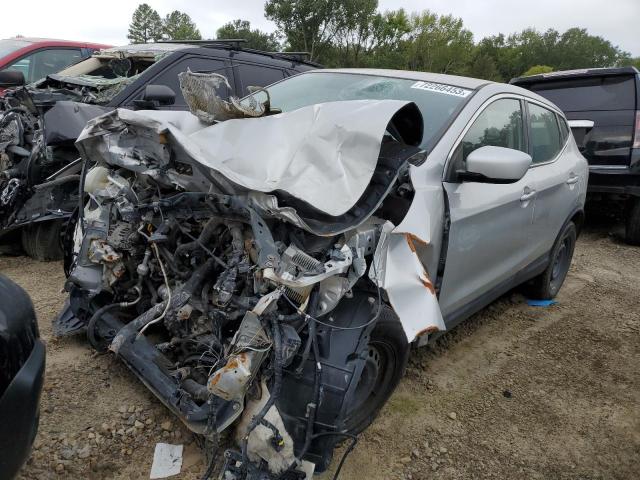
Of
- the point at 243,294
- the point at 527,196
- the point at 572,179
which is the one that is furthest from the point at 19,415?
the point at 572,179

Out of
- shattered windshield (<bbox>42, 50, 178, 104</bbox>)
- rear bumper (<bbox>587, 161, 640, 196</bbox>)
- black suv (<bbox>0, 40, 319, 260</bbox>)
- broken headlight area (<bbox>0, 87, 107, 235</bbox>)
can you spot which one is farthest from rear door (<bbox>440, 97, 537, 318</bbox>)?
shattered windshield (<bbox>42, 50, 178, 104</bbox>)

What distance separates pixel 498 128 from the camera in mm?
3115

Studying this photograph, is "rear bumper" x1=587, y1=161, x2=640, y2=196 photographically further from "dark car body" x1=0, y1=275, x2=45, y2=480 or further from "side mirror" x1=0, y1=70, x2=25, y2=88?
"side mirror" x1=0, y1=70, x2=25, y2=88

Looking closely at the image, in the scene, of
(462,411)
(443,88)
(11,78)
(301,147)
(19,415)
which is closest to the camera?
(19,415)

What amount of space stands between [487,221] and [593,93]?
447 cm

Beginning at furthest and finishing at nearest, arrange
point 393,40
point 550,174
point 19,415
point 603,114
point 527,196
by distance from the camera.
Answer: point 393,40 → point 603,114 → point 550,174 → point 527,196 → point 19,415

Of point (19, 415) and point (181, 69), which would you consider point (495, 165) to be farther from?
point (181, 69)

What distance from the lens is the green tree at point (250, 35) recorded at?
110ft

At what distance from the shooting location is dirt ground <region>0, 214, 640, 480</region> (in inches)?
90.2

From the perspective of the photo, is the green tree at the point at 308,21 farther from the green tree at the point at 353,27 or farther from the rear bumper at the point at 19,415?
the rear bumper at the point at 19,415

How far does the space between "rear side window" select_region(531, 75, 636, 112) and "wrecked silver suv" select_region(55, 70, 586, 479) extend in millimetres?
3732

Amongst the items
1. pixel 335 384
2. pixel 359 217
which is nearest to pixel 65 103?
pixel 359 217

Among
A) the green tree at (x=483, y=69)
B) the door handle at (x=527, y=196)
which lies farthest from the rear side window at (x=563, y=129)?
the green tree at (x=483, y=69)

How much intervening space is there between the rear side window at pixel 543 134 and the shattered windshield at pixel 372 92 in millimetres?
897
